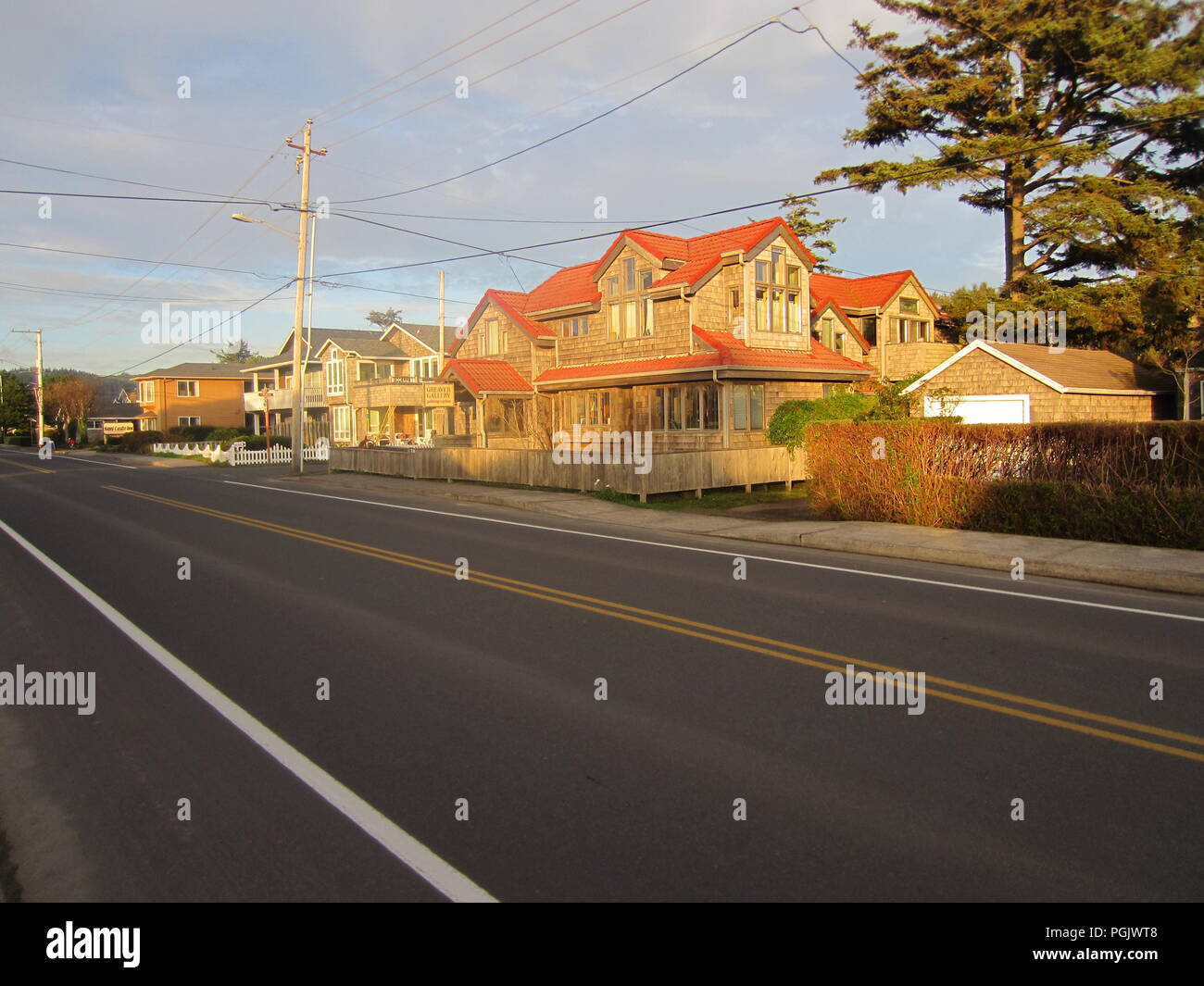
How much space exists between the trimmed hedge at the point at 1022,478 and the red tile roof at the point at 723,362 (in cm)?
1036

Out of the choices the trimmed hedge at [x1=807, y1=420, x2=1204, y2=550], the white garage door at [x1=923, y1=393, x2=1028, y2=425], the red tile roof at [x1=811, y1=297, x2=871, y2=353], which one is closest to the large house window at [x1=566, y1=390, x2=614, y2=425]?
the red tile roof at [x1=811, y1=297, x2=871, y2=353]

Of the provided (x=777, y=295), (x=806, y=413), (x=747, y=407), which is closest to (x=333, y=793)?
(x=806, y=413)

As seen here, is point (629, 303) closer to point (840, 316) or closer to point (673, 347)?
point (673, 347)

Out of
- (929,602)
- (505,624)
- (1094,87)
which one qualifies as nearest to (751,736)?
(505,624)

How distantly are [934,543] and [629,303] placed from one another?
20533 millimetres

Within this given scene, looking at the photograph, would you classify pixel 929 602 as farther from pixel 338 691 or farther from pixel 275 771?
pixel 275 771

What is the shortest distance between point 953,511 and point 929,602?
6.77 metres

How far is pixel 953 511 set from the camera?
52.7 ft

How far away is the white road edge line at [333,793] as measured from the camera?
4.02 meters

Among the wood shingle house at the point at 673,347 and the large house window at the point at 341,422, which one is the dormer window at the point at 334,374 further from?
the wood shingle house at the point at 673,347

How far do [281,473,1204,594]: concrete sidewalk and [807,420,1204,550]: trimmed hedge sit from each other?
0.53 metres

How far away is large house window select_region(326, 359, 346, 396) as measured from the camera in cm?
5862

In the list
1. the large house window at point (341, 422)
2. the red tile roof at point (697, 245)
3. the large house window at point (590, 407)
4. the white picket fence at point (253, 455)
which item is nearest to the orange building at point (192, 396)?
the large house window at point (341, 422)

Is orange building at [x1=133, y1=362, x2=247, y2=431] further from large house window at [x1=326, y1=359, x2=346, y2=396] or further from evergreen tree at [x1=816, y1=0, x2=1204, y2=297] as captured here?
evergreen tree at [x1=816, y1=0, x2=1204, y2=297]
